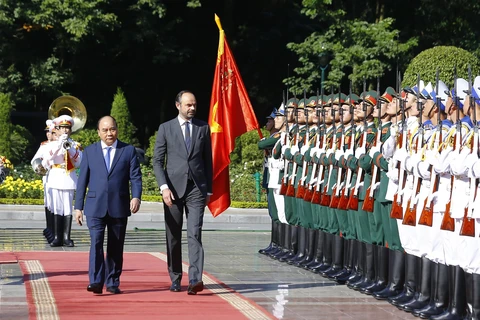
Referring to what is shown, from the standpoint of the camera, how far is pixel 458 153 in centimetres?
938

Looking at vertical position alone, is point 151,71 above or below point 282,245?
above

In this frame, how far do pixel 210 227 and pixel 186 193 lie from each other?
10.7 meters

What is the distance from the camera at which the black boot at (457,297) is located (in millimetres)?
9562

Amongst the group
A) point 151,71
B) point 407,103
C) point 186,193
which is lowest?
point 186,193

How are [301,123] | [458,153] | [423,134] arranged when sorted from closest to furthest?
[458,153]
[423,134]
[301,123]

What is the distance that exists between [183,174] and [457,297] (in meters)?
3.09

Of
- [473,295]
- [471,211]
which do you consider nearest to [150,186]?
[473,295]

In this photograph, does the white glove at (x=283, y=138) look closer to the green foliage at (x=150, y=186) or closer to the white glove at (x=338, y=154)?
the white glove at (x=338, y=154)

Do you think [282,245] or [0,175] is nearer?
[0,175]

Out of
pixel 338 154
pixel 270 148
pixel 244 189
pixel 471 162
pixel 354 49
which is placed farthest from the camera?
pixel 354 49

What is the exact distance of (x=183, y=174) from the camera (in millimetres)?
11523

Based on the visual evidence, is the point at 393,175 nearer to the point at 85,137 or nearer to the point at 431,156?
the point at 431,156

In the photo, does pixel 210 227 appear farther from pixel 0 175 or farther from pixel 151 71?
pixel 151 71

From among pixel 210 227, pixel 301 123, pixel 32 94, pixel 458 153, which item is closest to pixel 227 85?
pixel 301 123
